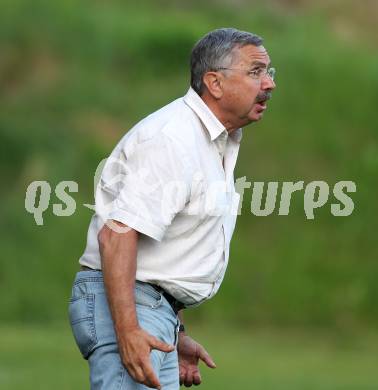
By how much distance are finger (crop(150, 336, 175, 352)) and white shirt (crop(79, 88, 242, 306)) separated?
0.26 meters

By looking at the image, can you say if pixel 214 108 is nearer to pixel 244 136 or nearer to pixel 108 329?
pixel 108 329

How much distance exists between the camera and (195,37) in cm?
2178

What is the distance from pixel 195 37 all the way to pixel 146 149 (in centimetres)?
1777

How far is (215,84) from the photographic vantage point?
4508mm

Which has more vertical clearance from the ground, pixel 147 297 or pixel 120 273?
pixel 120 273

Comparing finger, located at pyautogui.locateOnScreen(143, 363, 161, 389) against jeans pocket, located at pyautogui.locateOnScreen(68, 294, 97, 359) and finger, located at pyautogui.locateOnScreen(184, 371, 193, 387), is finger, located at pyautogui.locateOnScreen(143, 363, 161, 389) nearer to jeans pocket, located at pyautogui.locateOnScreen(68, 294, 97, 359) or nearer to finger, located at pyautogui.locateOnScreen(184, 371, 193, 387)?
jeans pocket, located at pyautogui.locateOnScreen(68, 294, 97, 359)

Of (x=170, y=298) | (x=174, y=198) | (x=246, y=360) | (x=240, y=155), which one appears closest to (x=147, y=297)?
(x=170, y=298)

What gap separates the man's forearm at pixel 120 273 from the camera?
13.5 feet

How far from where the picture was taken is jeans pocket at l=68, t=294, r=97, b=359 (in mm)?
4289

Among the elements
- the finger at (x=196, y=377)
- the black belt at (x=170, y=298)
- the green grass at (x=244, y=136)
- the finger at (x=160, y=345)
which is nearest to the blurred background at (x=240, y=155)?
the green grass at (x=244, y=136)

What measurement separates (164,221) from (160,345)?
0.41 meters

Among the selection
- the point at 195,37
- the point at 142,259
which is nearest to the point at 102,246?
the point at 142,259

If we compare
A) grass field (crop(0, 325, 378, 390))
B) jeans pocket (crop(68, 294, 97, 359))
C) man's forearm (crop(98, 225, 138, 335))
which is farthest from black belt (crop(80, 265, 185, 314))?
grass field (crop(0, 325, 378, 390))

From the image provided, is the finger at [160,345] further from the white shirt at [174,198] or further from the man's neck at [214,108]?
the man's neck at [214,108]
